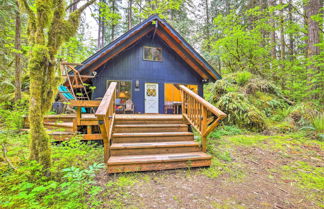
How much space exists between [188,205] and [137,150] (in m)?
1.47


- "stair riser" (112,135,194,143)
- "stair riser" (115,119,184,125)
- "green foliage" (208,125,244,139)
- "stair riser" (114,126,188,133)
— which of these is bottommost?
"green foliage" (208,125,244,139)

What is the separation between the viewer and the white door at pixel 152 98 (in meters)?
7.59

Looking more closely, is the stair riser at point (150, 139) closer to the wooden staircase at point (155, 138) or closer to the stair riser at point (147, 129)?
the wooden staircase at point (155, 138)

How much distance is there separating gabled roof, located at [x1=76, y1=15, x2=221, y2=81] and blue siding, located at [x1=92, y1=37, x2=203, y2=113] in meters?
0.40

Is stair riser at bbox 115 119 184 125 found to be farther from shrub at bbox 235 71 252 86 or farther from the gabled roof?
shrub at bbox 235 71 252 86

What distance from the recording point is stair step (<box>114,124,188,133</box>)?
11.9ft

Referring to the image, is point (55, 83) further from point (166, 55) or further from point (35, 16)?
point (166, 55)

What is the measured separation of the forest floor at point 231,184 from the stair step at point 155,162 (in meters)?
0.10

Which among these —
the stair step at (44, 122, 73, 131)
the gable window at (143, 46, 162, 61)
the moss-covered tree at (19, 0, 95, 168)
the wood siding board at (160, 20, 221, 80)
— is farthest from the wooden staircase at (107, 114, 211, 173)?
the gable window at (143, 46, 162, 61)

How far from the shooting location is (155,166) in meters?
2.76

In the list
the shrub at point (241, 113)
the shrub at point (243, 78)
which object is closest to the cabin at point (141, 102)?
the shrub at point (243, 78)

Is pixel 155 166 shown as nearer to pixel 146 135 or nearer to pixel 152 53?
pixel 146 135

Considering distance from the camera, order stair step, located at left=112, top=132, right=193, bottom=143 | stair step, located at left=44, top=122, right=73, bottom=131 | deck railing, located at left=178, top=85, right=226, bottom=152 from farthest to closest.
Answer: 1. stair step, located at left=44, top=122, right=73, bottom=131
2. stair step, located at left=112, top=132, right=193, bottom=143
3. deck railing, located at left=178, top=85, right=226, bottom=152

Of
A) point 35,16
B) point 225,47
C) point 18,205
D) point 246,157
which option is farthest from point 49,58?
point 225,47
